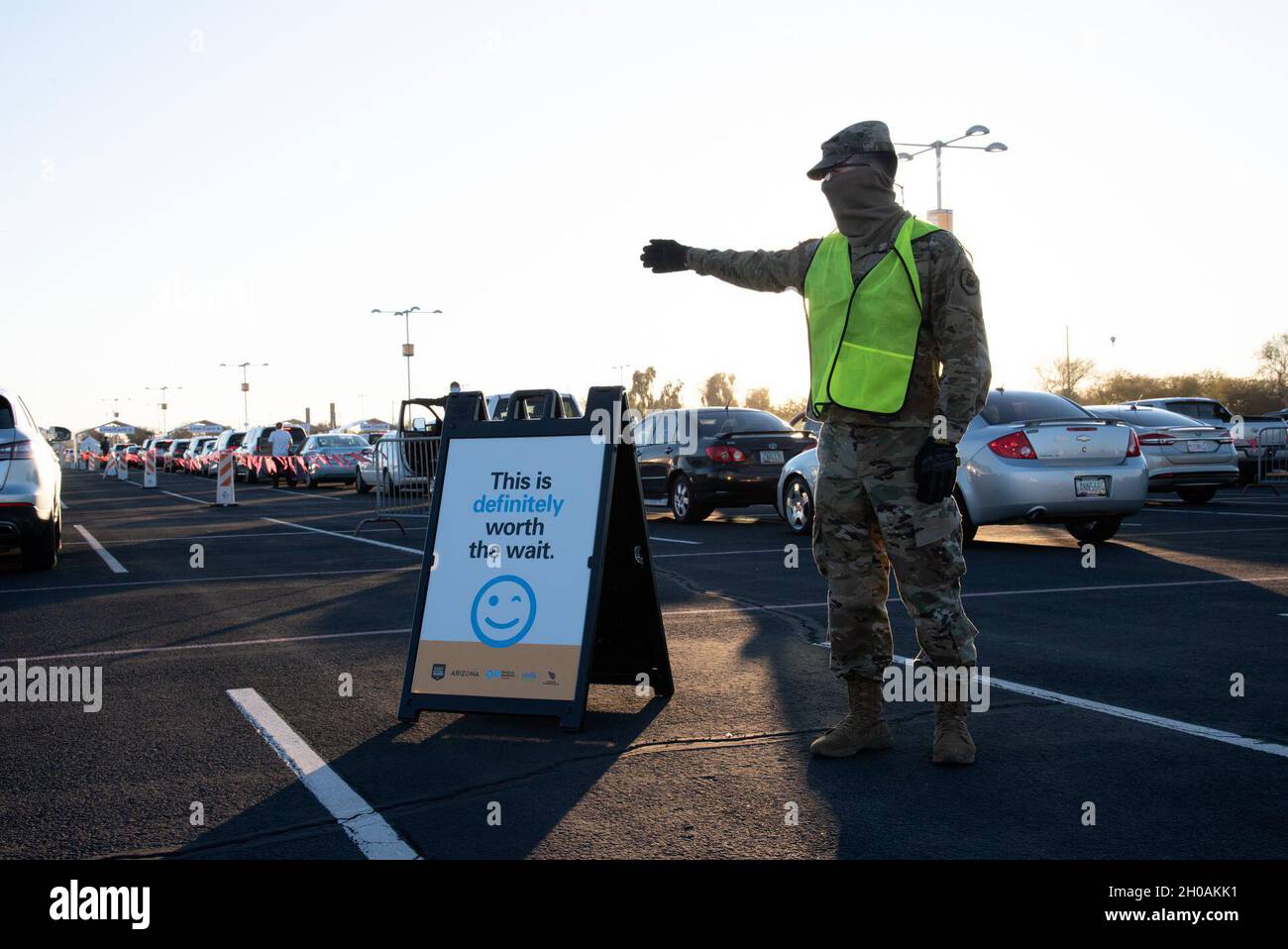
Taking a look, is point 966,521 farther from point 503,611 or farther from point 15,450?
point 15,450

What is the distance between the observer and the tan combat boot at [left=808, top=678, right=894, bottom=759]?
4570 millimetres

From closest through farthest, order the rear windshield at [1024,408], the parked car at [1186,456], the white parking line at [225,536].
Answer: the rear windshield at [1024,408], the white parking line at [225,536], the parked car at [1186,456]

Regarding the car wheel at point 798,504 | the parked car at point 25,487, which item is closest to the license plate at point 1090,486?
the car wheel at point 798,504

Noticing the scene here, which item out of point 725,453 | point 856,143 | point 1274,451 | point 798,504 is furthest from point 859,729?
point 1274,451

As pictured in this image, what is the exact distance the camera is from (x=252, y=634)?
25.1 ft

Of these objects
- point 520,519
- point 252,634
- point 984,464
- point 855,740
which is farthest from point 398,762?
point 984,464

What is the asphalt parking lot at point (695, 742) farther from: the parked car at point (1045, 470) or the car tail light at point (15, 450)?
the car tail light at point (15, 450)

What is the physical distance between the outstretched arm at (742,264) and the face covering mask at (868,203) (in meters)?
0.22

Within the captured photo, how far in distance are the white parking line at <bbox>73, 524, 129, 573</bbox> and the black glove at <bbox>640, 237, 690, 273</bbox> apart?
8.42 metres

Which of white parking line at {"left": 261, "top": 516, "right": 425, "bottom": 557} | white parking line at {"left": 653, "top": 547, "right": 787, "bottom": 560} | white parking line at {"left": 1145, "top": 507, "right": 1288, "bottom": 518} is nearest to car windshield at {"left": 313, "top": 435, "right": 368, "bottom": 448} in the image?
white parking line at {"left": 261, "top": 516, "right": 425, "bottom": 557}

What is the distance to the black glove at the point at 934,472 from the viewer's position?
428 cm
